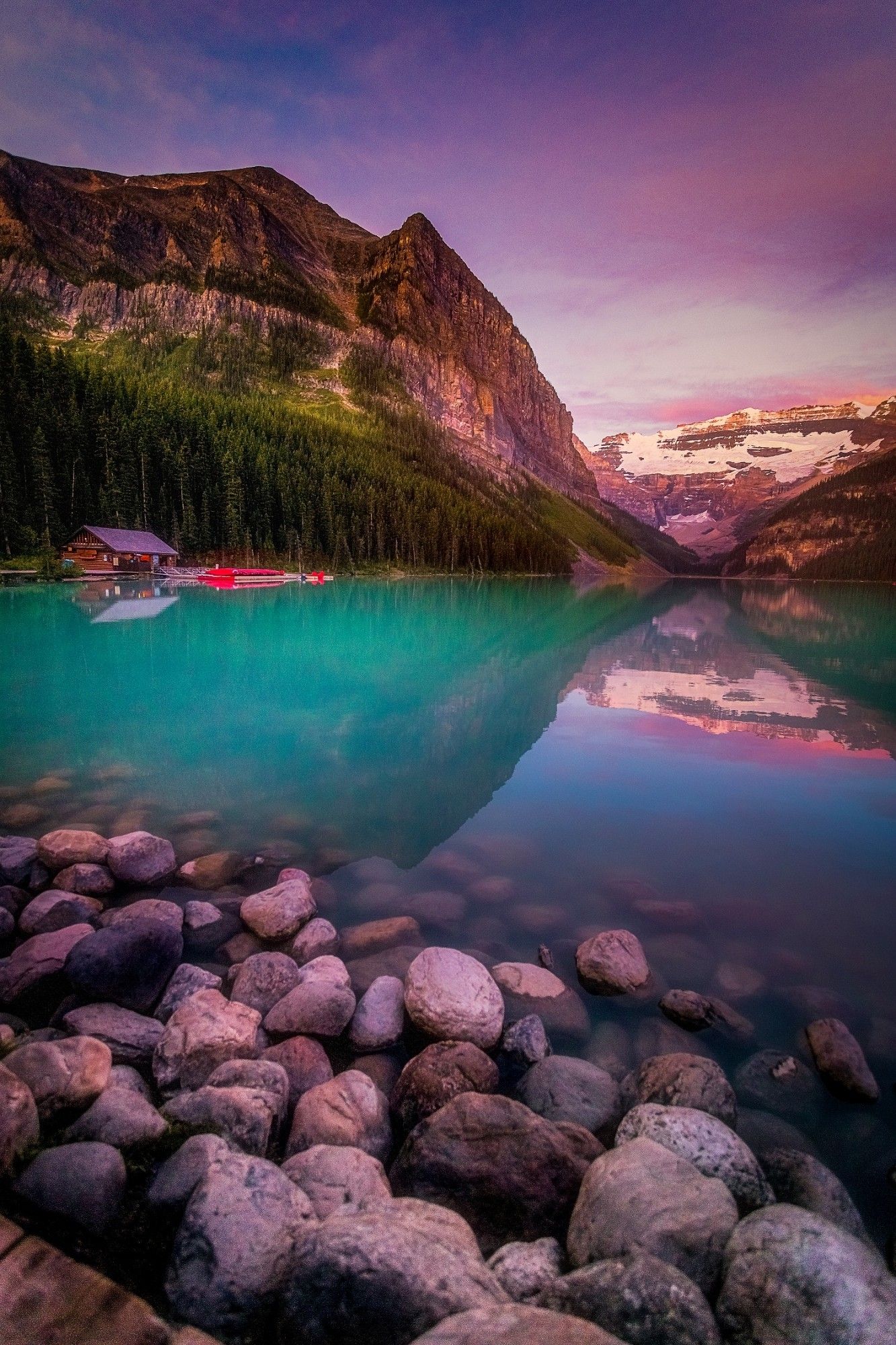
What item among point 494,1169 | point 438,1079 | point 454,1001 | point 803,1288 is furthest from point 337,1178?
point 803,1288

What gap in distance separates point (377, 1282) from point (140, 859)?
25.7 feet

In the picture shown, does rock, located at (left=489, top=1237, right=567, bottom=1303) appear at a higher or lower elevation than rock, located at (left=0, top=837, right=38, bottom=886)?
lower

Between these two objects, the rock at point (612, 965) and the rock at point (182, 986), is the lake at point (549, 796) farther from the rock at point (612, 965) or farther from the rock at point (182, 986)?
the rock at point (182, 986)

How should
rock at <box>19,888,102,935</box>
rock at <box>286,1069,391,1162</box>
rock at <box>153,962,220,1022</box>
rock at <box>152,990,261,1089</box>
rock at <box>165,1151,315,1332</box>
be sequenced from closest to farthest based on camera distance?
rock at <box>165,1151,315,1332</box> → rock at <box>286,1069,391,1162</box> → rock at <box>152,990,261,1089</box> → rock at <box>153,962,220,1022</box> → rock at <box>19,888,102,935</box>

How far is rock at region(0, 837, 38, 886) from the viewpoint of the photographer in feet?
30.7

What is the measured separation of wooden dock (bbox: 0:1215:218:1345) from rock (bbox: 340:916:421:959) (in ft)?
17.1

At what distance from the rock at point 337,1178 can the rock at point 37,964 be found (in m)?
4.11

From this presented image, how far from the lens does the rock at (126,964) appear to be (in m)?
6.93

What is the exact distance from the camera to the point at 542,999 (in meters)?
7.58

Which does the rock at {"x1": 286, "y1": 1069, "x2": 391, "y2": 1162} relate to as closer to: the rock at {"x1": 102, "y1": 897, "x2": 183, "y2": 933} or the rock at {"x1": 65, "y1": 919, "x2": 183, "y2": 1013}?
the rock at {"x1": 65, "y1": 919, "x2": 183, "y2": 1013}

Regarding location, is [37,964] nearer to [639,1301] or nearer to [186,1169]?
[186,1169]

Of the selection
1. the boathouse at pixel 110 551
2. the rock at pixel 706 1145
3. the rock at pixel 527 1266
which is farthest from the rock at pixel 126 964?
the boathouse at pixel 110 551

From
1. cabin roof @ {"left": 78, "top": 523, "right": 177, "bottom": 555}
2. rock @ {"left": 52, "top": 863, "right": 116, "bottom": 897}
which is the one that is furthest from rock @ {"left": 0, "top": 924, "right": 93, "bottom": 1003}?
cabin roof @ {"left": 78, "top": 523, "right": 177, "bottom": 555}

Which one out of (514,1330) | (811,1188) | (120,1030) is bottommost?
(811,1188)
